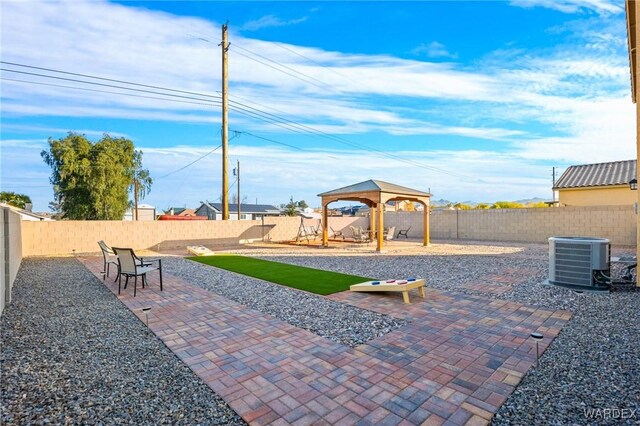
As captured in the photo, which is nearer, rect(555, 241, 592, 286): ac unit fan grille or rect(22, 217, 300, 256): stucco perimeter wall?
rect(555, 241, 592, 286): ac unit fan grille

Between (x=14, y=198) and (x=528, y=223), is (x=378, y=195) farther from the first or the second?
(x=14, y=198)

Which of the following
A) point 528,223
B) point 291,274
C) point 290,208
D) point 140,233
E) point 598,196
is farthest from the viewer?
point 290,208

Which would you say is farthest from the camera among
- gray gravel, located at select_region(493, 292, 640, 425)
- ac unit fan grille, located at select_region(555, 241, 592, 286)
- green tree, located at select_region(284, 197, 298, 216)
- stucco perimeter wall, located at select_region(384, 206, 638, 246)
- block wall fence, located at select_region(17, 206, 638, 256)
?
green tree, located at select_region(284, 197, 298, 216)

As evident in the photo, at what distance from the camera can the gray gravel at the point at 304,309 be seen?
417 cm

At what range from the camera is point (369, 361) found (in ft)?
10.8

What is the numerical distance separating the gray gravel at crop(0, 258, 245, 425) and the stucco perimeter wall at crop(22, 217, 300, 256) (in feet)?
28.8

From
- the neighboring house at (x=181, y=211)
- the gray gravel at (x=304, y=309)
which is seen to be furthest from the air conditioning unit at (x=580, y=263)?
the neighboring house at (x=181, y=211)

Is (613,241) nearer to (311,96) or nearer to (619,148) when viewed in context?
(619,148)

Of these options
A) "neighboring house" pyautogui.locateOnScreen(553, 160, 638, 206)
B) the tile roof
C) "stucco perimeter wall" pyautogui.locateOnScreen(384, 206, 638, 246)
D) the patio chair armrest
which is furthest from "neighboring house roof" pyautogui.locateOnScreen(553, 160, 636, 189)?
the tile roof

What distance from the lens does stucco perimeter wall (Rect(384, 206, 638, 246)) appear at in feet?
44.7

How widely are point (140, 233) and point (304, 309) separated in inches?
471

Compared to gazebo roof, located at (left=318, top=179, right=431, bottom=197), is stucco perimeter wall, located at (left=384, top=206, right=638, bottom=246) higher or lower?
lower

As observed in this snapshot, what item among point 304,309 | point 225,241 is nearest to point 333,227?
point 225,241

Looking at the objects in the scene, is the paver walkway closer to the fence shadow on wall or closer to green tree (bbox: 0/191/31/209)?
the fence shadow on wall
